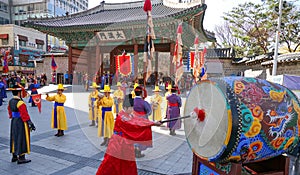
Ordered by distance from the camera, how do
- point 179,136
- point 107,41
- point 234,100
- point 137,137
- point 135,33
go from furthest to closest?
point 107,41 < point 135,33 < point 179,136 < point 137,137 < point 234,100

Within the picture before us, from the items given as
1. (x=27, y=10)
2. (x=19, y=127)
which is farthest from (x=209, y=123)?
(x=27, y=10)

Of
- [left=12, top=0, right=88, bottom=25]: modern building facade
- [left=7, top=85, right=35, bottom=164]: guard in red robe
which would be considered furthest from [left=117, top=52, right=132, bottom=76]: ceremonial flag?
[left=12, top=0, right=88, bottom=25]: modern building facade

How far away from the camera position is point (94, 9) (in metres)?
21.6

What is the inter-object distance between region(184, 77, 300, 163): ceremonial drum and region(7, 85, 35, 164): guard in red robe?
3223 millimetres

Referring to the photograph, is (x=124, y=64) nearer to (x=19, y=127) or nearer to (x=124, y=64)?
(x=124, y=64)

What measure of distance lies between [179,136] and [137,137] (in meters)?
3.14

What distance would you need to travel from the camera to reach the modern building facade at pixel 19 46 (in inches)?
1152

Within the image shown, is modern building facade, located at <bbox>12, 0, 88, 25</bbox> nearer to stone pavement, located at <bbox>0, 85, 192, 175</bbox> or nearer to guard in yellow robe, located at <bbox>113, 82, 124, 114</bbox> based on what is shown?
guard in yellow robe, located at <bbox>113, 82, 124, 114</bbox>

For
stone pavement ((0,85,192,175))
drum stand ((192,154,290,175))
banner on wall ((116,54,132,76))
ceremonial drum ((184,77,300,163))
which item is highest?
banner on wall ((116,54,132,76))

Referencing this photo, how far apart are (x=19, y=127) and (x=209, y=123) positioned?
Answer: 143 inches

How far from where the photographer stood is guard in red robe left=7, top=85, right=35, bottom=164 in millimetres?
4105

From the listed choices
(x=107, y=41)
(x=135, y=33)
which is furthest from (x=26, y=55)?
(x=135, y=33)

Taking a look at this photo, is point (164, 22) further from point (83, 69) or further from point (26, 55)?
point (26, 55)

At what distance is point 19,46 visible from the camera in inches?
1203
